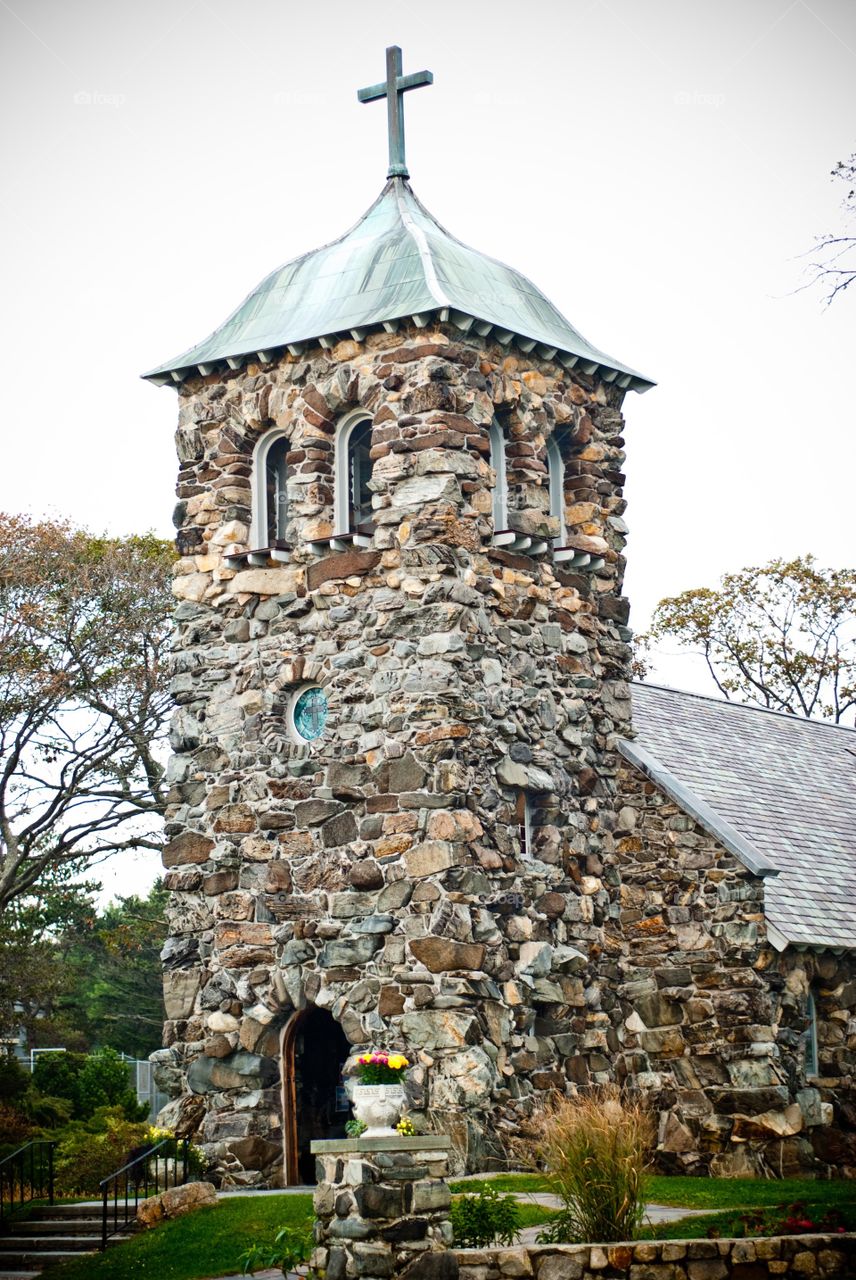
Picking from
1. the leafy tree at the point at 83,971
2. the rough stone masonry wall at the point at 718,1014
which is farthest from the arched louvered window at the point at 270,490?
the leafy tree at the point at 83,971

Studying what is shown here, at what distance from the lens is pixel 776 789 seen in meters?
27.0

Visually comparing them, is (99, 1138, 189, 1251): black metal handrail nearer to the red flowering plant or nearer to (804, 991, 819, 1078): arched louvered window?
the red flowering plant

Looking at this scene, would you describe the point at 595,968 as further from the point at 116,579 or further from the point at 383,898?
the point at 116,579

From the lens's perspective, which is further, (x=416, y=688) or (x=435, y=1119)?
(x=416, y=688)

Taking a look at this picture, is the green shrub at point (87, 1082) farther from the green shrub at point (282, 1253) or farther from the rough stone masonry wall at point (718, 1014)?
the green shrub at point (282, 1253)

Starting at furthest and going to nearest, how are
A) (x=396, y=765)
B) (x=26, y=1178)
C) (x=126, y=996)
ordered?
(x=126, y=996)
(x=26, y=1178)
(x=396, y=765)

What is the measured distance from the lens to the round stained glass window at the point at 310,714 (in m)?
22.2

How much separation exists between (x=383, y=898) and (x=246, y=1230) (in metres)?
4.04

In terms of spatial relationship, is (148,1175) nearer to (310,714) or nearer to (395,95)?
(310,714)

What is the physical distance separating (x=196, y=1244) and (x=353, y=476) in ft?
30.3

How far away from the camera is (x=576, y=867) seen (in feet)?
74.4

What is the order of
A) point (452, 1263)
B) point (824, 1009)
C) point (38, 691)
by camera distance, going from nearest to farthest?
point (452, 1263), point (824, 1009), point (38, 691)

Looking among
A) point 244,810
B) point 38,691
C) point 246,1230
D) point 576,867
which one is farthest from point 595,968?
point 38,691

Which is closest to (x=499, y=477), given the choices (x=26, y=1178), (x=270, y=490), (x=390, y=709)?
(x=270, y=490)
